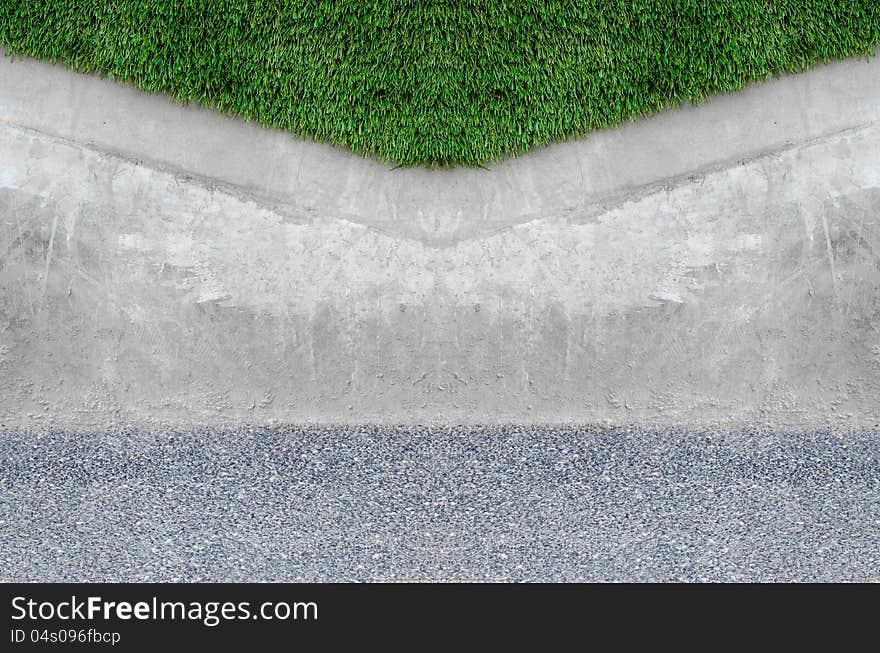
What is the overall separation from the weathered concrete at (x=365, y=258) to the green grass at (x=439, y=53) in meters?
0.13

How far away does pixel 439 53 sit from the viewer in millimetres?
4410

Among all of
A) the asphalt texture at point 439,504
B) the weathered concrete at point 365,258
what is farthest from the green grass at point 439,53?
the asphalt texture at point 439,504

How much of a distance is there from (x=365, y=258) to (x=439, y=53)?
1048 millimetres

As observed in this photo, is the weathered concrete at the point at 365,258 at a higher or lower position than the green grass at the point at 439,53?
lower

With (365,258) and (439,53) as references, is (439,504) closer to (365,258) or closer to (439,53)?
(365,258)

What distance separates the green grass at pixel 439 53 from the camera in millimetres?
4375

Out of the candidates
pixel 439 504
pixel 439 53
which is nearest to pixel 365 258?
pixel 439 53

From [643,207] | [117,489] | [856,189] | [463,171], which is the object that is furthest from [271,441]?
[856,189]

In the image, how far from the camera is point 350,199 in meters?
4.48

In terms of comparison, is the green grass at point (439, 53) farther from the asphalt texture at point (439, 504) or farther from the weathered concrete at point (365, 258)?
the asphalt texture at point (439, 504)

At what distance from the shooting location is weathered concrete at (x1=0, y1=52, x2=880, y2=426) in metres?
4.46

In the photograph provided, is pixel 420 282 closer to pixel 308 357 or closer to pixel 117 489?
pixel 308 357

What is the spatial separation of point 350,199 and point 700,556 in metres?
2.43

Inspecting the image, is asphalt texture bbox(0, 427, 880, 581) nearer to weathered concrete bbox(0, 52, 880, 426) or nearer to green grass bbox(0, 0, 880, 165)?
weathered concrete bbox(0, 52, 880, 426)
